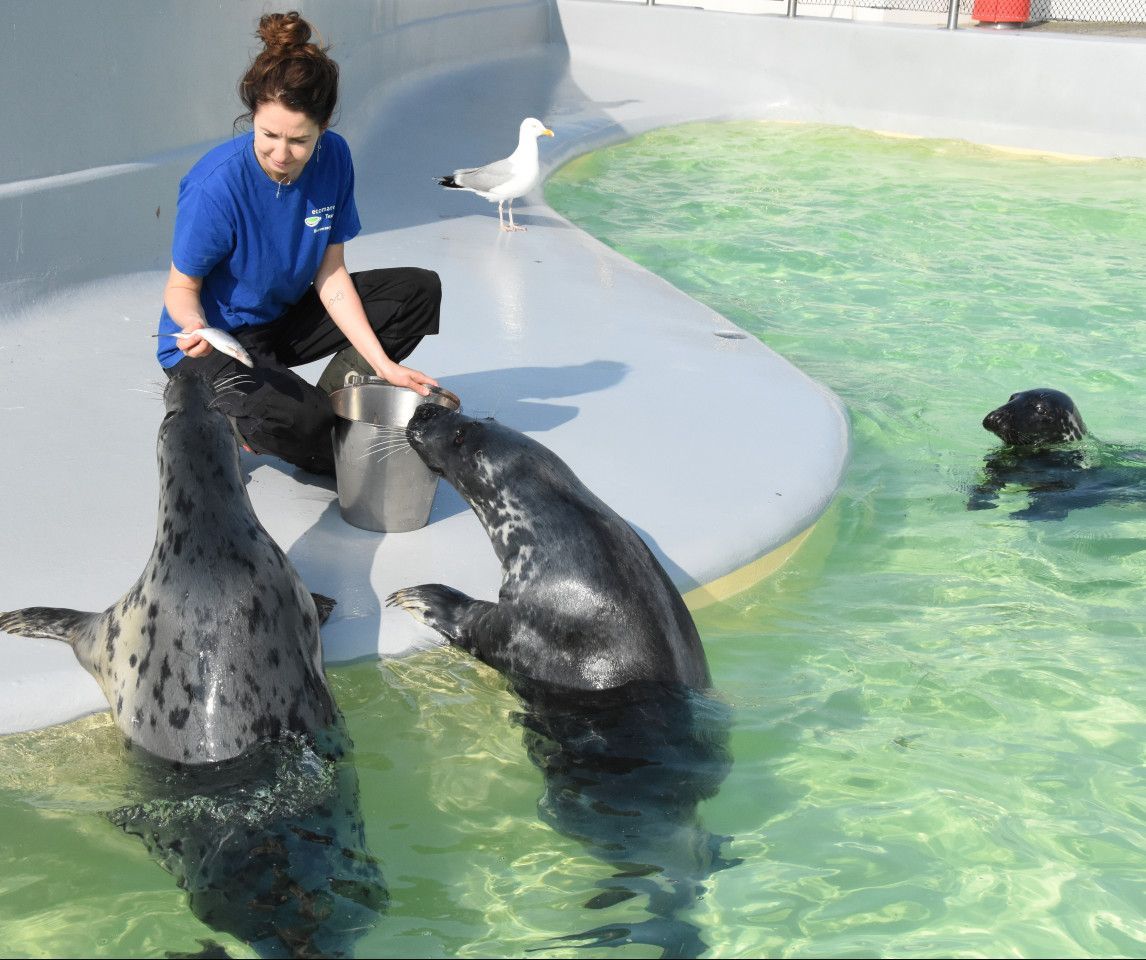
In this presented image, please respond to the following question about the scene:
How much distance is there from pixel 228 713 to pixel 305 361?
67.4 inches

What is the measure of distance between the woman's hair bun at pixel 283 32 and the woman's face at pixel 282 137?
146 millimetres

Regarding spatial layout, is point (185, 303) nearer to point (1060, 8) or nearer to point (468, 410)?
point (468, 410)

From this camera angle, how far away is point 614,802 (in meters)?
2.82

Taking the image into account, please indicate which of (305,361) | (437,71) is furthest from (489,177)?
(437,71)

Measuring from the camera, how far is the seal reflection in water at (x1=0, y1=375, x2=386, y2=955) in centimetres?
243

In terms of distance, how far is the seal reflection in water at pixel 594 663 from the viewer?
2725 millimetres

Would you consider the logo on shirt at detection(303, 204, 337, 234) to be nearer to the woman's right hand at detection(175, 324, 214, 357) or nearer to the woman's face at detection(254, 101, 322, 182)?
the woman's face at detection(254, 101, 322, 182)

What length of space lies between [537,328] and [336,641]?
2.54 meters

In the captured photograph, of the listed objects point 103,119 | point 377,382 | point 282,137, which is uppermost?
point 282,137

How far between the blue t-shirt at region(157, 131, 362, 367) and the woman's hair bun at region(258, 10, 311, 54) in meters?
0.35

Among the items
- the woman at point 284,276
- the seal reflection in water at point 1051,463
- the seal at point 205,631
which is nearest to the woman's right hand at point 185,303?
the woman at point 284,276

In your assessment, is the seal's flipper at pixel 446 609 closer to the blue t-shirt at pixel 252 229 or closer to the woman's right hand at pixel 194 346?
the woman's right hand at pixel 194 346

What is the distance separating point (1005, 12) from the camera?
15.5m

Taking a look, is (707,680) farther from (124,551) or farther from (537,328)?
(537,328)
